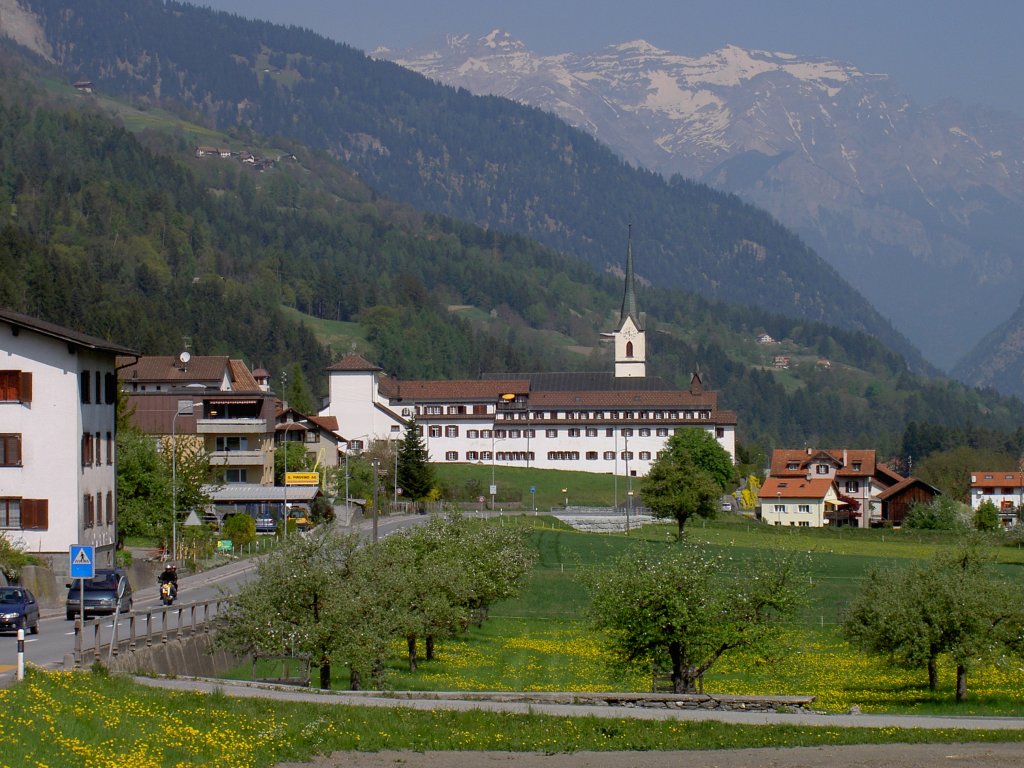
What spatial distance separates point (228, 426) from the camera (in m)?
102

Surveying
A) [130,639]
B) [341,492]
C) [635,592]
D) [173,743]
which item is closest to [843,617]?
[635,592]

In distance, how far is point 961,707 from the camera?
123 feet

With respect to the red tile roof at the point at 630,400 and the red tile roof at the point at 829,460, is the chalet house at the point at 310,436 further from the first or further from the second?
the red tile roof at the point at 829,460

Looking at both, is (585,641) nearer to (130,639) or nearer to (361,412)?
(130,639)

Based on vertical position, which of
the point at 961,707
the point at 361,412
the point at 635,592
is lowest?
the point at 961,707

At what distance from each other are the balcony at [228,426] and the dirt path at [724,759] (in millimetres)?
75093

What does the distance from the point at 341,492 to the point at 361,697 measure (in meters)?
94.6

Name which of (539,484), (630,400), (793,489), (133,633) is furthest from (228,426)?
(630,400)

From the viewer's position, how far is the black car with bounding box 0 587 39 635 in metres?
40.7

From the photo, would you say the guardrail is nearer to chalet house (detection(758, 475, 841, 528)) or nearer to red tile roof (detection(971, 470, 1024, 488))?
chalet house (detection(758, 475, 841, 528))

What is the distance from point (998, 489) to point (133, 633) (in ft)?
484

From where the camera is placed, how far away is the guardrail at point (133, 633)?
33.6 m

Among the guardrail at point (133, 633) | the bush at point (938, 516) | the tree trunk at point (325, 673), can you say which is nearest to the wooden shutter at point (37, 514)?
the guardrail at point (133, 633)

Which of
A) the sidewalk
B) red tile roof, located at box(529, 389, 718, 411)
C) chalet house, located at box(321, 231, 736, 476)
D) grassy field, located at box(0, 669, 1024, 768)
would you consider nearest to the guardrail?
the sidewalk
